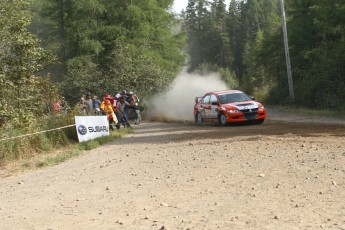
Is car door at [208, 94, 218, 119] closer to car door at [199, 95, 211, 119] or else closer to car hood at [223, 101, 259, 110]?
car door at [199, 95, 211, 119]

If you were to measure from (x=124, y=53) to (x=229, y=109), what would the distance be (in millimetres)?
18190

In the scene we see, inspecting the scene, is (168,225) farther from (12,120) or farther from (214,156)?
(12,120)

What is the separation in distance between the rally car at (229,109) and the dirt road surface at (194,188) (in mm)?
5131

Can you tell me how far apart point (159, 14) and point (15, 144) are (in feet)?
105

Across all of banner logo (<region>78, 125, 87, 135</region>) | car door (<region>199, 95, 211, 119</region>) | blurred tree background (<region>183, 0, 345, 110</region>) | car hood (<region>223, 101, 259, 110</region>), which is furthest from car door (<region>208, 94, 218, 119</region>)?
blurred tree background (<region>183, 0, 345, 110</region>)

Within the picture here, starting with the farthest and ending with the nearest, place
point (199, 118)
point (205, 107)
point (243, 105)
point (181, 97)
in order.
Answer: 1. point (181, 97)
2. point (199, 118)
3. point (205, 107)
4. point (243, 105)

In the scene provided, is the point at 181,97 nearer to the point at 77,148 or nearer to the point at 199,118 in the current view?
the point at 199,118

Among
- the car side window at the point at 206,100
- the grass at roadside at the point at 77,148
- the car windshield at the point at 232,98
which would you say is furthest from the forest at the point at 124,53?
the car windshield at the point at 232,98

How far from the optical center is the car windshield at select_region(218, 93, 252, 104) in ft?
69.5

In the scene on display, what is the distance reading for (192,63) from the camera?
10469 cm

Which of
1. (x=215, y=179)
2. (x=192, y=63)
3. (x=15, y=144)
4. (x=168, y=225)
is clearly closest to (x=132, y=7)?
(x=15, y=144)

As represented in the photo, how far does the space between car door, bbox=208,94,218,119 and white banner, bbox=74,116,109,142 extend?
15.9ft

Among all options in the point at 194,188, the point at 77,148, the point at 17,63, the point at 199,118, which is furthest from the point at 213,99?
the point at 194,188

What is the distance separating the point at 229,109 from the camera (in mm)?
20078
